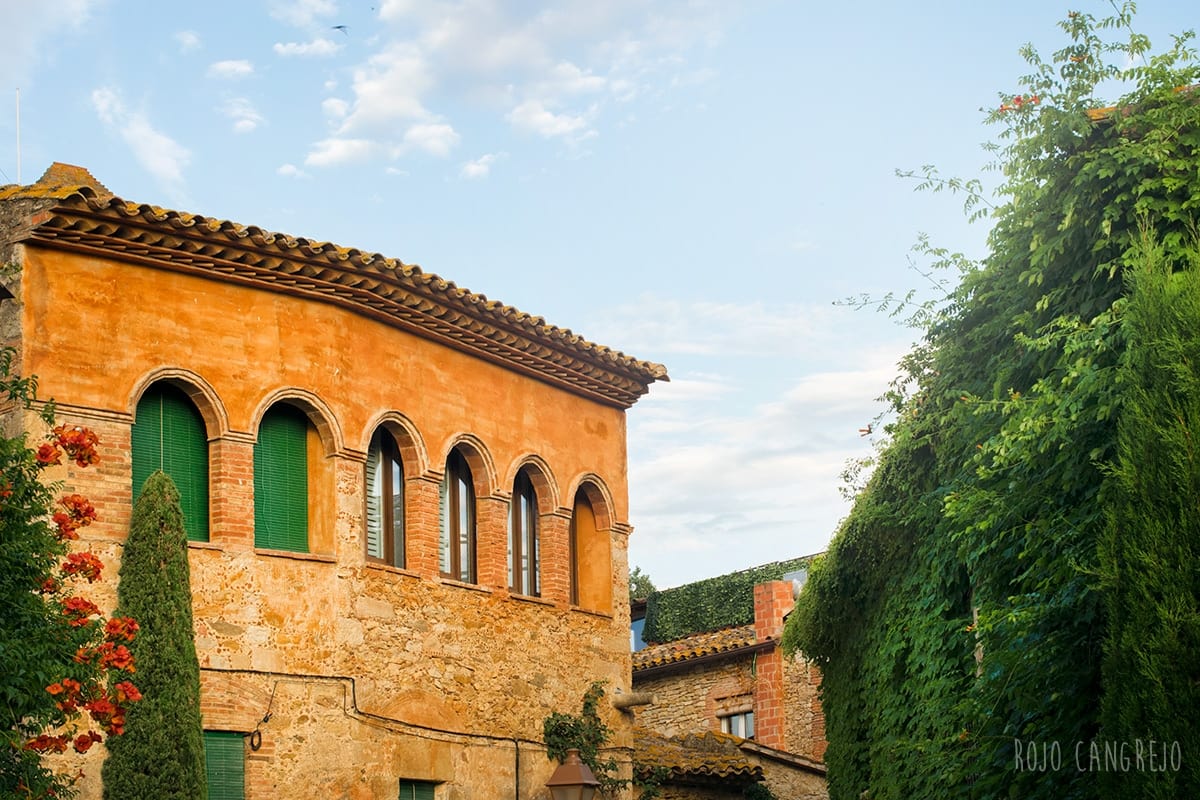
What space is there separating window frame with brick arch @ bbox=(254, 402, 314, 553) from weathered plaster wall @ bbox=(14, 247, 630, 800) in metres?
0.18

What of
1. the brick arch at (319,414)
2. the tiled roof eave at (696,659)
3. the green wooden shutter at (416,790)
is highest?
the brick arch at (319,414)

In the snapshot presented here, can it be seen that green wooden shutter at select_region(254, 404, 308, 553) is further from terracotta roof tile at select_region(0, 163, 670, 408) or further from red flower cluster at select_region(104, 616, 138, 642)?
red flower cluster at select_region(104, 616, 138, 642)

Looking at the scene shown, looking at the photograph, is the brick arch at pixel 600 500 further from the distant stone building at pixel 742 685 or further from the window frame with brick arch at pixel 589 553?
the distant stone building at pixel 742 685

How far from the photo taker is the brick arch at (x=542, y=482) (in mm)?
19453

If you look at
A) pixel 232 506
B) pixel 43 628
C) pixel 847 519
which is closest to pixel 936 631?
pixel 847 519

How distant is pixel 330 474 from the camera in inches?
650

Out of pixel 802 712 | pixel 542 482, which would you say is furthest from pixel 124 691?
pixel 802 712

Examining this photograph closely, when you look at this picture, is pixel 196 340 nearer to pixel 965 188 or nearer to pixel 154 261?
pixel 154 261

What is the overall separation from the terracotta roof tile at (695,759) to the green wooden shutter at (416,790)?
4.59 meters

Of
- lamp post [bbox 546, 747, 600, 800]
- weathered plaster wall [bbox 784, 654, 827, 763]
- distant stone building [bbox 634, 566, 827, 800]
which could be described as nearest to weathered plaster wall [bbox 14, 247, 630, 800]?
lamp post [bbox 546, 747, 600, 800]

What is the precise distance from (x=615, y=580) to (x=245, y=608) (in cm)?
602

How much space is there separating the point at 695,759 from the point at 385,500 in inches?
300

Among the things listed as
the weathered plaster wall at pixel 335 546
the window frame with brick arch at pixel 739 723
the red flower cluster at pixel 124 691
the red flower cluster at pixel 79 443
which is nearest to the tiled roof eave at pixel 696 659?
the window frame with brick arch at pixel 739 723

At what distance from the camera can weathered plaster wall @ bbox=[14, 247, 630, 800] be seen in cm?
1485
